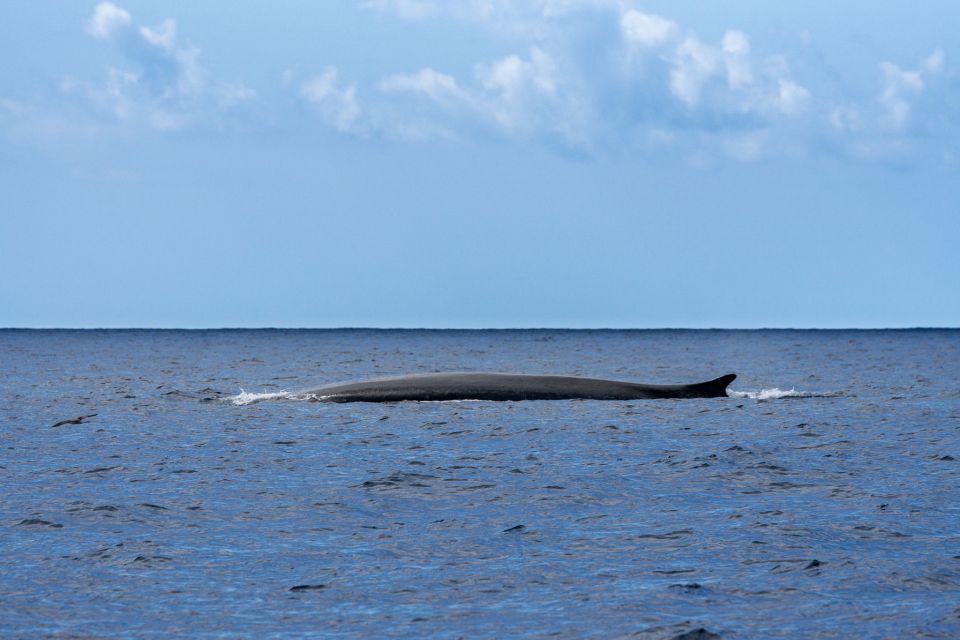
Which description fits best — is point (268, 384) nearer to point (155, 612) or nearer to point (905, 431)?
point (905, 431)

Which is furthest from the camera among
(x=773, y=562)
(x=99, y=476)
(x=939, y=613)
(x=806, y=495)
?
(x=99, y=476)

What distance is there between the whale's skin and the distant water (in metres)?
2.18

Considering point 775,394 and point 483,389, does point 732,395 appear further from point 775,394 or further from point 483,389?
point 483,389

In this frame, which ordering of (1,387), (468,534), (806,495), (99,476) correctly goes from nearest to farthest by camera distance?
1. (468,534)
2. (806,495)
3. (99,476)
4. (1,387)

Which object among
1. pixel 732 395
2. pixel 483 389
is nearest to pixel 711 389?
pixel 732 395

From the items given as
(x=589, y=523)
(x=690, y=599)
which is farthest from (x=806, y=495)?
(x=690, y=599)

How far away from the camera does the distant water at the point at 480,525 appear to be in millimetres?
10297

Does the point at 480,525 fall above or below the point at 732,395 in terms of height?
below

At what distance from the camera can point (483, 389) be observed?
104ft

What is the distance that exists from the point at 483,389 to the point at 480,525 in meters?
17.3

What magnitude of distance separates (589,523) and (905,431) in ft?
45.5

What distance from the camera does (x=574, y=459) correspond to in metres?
21.0

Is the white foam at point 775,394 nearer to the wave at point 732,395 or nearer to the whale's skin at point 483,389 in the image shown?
the wave at point 732,395

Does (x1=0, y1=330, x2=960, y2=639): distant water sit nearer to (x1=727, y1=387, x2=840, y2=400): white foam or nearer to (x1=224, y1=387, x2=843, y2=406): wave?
(x1=224, y1=387, x2=843, y2=406): wave
